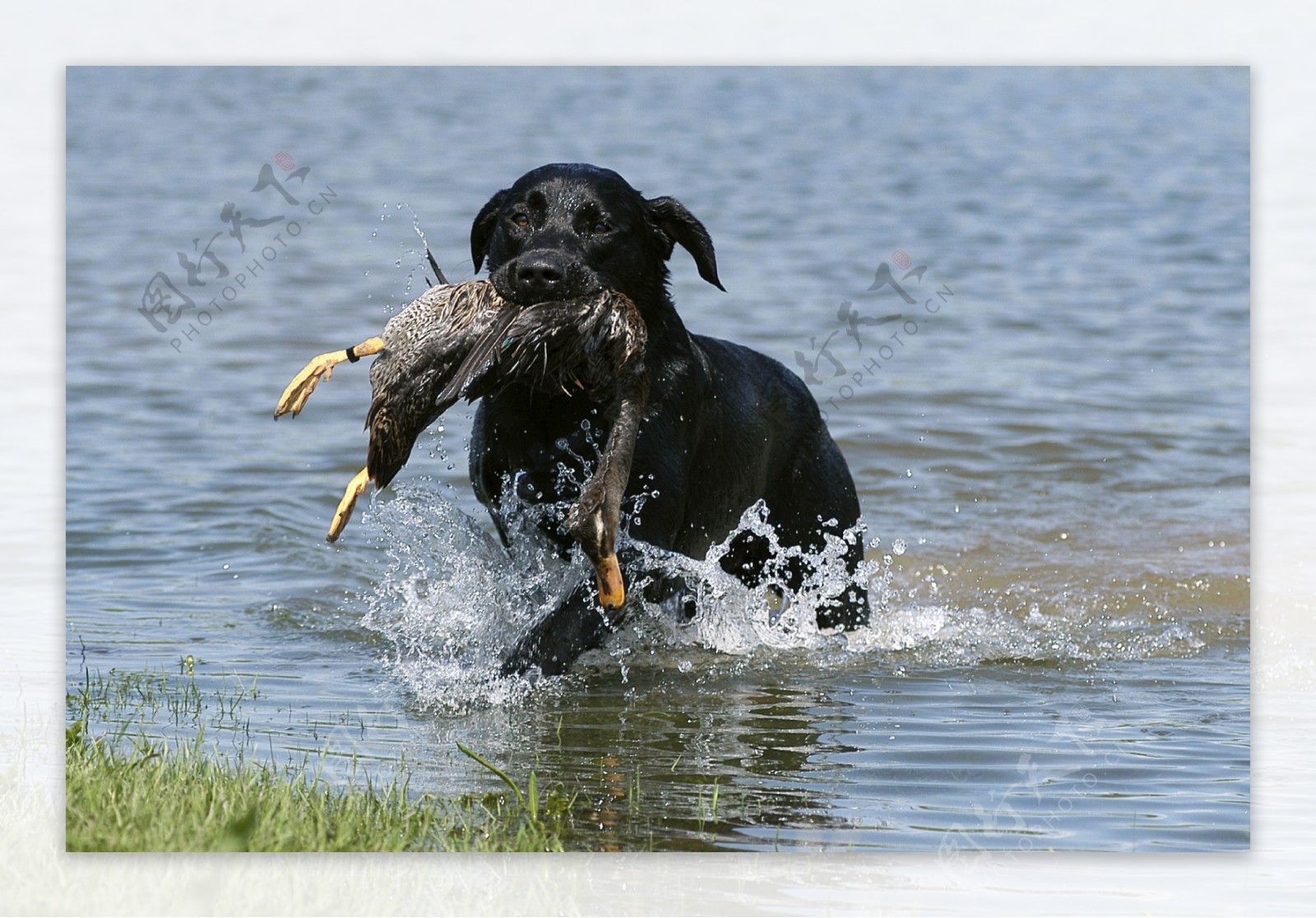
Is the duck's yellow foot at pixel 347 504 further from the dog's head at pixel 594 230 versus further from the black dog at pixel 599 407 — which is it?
the dog's head at pixel 594 230

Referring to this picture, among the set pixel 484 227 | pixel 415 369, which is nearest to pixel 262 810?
pixel 415 369

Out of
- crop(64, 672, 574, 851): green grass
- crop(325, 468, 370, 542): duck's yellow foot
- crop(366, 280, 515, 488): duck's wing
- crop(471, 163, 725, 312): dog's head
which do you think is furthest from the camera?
crop(471, 163, 725, 312): dog's head

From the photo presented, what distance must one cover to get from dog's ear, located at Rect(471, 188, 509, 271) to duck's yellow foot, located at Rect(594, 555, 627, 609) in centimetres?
135

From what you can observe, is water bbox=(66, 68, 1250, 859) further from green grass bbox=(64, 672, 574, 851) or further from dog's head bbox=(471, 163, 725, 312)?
dog's head bbox=(471, 163, 725, 312)

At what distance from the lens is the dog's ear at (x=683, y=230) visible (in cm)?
466

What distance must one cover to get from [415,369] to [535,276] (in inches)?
16.4

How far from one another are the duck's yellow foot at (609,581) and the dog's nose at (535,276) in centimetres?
73

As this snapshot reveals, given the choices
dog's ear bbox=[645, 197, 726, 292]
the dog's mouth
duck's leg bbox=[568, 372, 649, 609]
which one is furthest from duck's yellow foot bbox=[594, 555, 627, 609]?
dog's ear bbox=[645, 197, 726, 292]

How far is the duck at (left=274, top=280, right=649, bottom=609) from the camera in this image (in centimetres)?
375

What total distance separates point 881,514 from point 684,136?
2.49m

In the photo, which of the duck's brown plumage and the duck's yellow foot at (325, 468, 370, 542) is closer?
the duck's yellow foot at (325, 468, 370, 542)

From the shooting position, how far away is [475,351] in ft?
12.7

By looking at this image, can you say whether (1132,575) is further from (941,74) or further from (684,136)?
(684,136)
